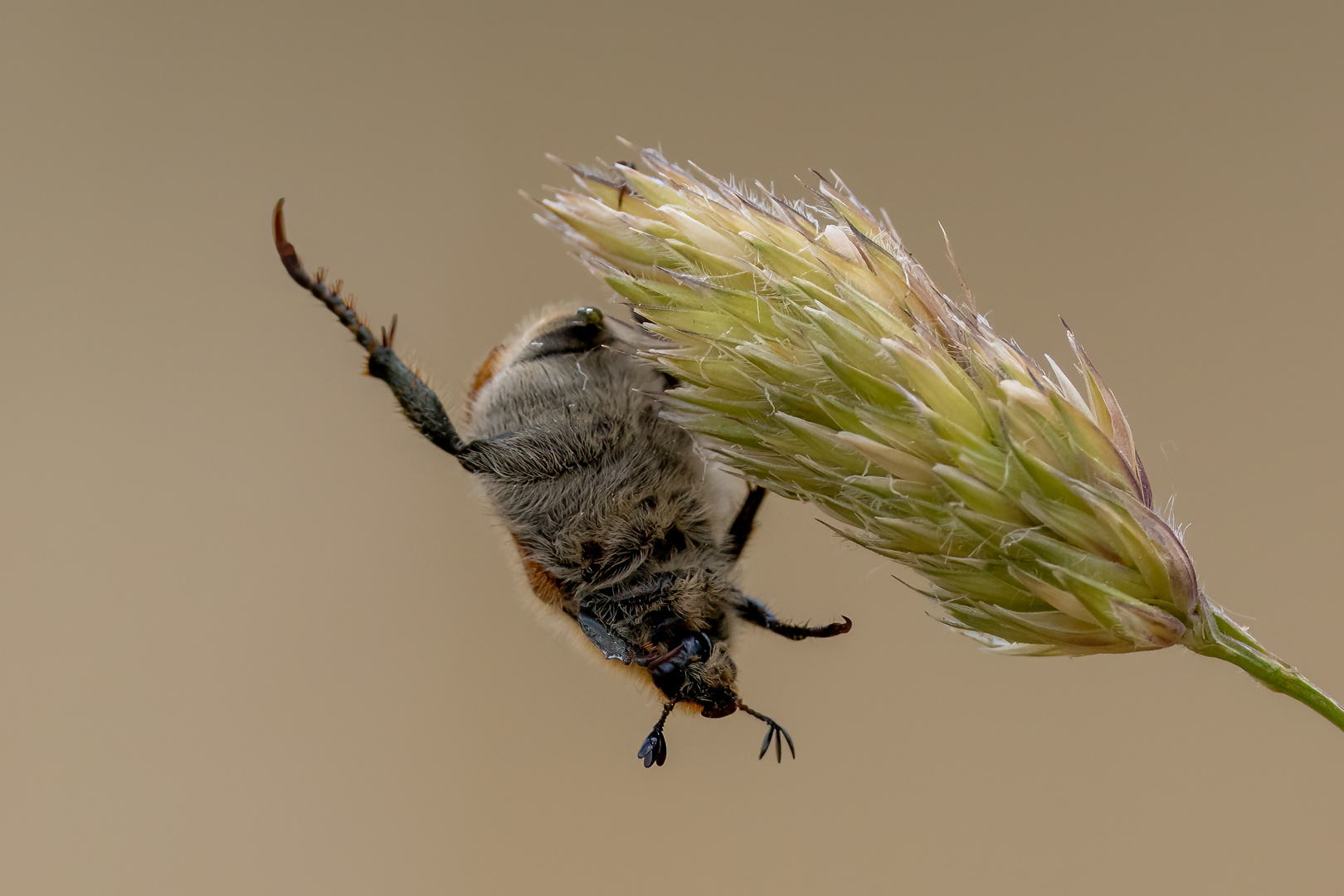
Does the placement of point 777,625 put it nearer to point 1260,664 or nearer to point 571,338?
point 571,338

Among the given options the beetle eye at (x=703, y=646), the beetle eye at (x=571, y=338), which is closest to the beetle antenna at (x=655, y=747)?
the beetle eye at (x=703, y=646)

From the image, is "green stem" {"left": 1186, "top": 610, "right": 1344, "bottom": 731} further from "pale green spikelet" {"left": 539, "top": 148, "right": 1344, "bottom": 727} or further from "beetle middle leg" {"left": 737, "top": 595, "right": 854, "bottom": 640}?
"beetle middle leg" {"left": 737, "top": 595, "right": 854, "bottom": 640}

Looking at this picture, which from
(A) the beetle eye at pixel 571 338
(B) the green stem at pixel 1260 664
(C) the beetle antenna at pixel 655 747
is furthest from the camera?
(A) the beetle eye at pixel 571 338

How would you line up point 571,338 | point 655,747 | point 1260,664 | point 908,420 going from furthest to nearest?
point 571,338, point 655,747, point 908,420, point 1260,664

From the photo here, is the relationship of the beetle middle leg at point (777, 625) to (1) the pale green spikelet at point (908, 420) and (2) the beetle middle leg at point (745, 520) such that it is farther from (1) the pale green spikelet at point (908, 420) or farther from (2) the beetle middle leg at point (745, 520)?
(1) the pale green spikelet at point (908, 420)

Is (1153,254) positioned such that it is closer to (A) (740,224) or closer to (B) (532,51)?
(B) (532,51)

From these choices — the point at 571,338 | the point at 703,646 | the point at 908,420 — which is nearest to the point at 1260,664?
the point at 908,420
